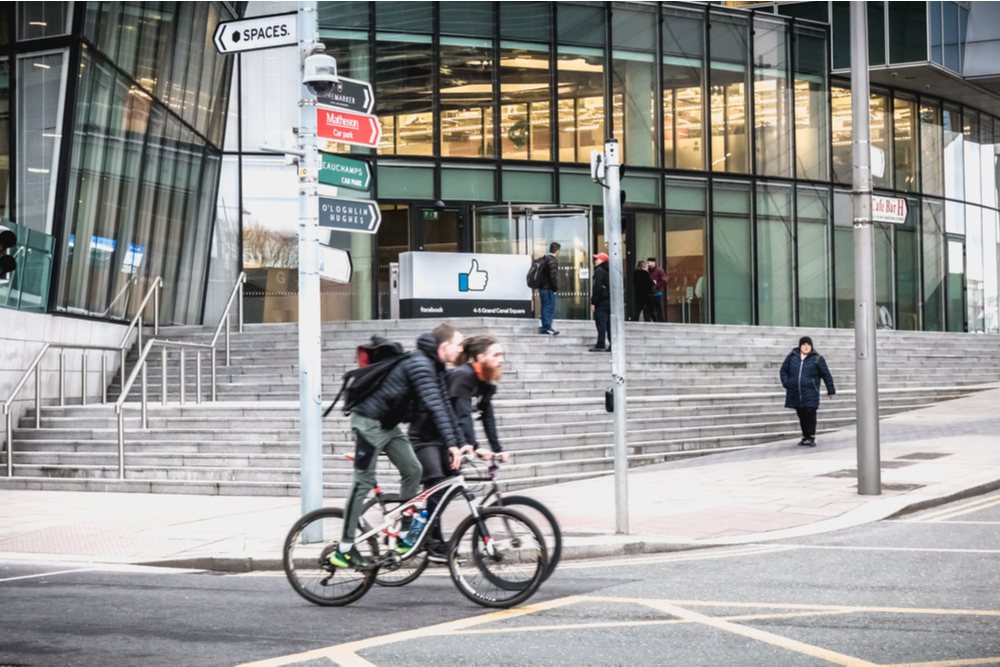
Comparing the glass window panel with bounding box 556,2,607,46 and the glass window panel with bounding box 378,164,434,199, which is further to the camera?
the glass window panel with bounding box 556,2,607,46

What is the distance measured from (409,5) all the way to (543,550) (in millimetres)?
23570

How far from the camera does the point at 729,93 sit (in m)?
31.3

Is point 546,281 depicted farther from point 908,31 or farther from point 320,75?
point 908,31

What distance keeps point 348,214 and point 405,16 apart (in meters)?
20.0

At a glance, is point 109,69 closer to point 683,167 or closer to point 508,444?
point 508,444

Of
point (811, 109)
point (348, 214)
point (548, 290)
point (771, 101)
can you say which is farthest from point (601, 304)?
point (811, 109)

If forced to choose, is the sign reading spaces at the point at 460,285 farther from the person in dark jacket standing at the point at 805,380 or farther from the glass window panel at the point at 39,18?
the person in dark jacket standing at the point at 805,380

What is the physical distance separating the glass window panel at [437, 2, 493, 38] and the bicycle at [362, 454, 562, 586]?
74.6ft

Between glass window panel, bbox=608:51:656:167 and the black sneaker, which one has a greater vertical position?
glass window panel, bbox=608:51:656:167

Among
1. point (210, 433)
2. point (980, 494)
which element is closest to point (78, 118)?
point (210, 433)

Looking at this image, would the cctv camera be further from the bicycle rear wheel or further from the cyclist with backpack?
the cyclist with backpack

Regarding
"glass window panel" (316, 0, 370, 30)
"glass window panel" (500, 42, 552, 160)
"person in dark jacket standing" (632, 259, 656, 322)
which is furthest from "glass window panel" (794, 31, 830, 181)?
"glass window panel" (316, 0, 370, 30)

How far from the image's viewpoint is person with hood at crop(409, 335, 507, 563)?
7289 millimetres

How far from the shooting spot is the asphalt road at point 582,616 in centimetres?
546
